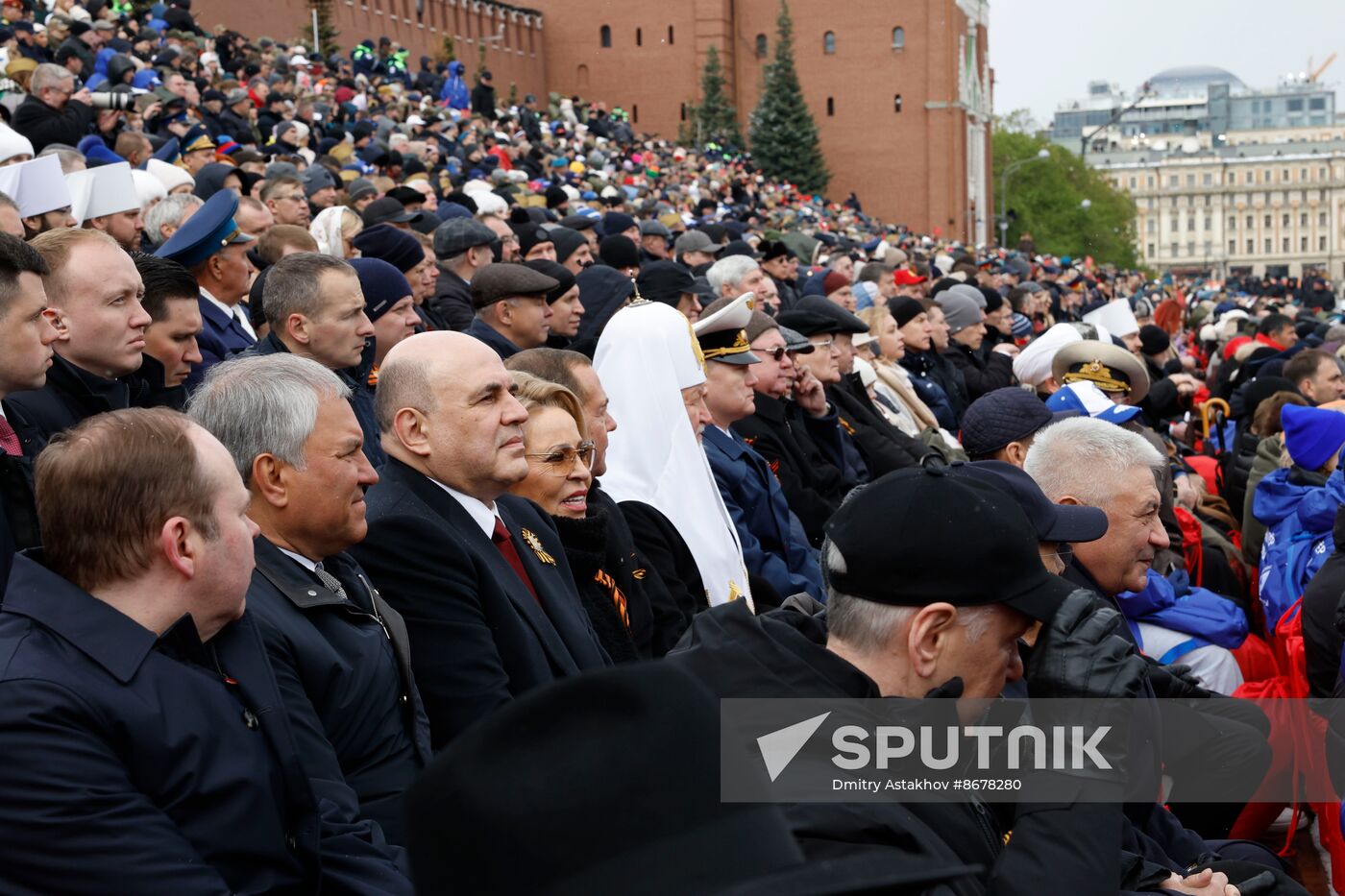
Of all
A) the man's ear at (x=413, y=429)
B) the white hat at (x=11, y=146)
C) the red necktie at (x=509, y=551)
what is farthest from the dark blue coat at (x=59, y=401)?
the white hat at (x=11, y=146)

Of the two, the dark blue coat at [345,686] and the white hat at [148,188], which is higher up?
the white hat at [148,188]

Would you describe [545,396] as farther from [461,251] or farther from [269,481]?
[461,251]

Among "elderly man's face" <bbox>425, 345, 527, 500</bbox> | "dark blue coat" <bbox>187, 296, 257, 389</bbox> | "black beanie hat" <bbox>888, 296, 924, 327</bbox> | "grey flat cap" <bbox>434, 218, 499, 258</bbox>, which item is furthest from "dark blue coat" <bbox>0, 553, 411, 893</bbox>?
"black beanie hat" <bbox>888, 296, 924, 327</bbox>

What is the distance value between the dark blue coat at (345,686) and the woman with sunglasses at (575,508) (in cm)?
105

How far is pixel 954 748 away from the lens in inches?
110

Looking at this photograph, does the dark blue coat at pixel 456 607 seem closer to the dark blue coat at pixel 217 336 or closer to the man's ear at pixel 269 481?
the man's ear at pixel 269 481

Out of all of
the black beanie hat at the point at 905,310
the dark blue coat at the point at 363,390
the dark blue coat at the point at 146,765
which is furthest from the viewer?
the black beanie hat at the point at 905,310

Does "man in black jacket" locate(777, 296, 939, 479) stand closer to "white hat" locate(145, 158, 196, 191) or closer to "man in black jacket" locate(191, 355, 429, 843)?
"white hat" locate(145, 158, 196, 191)

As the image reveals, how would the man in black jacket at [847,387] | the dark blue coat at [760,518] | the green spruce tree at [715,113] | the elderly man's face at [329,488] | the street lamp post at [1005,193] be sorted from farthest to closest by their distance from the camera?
the green spruce tree at [715,113], the street lamp post at [1005,193], the man in black jacket at [847,387], the dark blue coat at [760,518], the elderly man's face at [329,488]

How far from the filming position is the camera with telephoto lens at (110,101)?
38.5 feet

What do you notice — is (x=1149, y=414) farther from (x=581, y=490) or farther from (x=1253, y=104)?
(x=1253, y=104)

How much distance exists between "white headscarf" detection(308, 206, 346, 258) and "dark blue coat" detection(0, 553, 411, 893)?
19.7ft

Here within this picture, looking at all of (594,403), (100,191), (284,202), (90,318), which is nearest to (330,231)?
(284,202)

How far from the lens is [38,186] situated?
699cm
